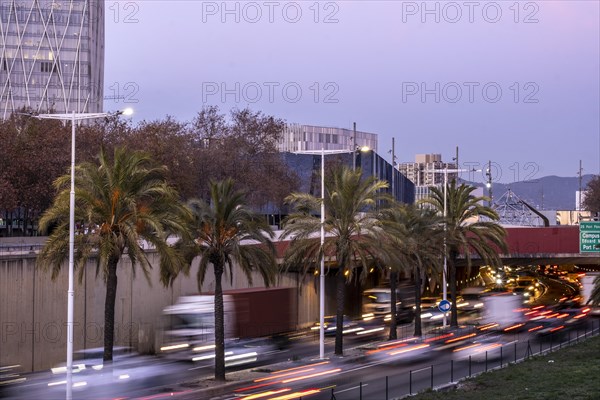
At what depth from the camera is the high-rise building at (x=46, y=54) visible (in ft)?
475

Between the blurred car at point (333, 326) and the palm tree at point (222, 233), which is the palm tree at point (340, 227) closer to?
the palm tree at point (222, 233)

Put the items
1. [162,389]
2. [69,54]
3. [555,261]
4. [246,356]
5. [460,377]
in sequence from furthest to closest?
[69,54], [555,261], [246,356], [460,377], [162,389]

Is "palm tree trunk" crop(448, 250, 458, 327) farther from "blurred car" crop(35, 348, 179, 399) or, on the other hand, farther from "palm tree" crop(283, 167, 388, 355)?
A: "blurred car" crop(35, 348, 179, 399)

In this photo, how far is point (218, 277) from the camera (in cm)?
3684

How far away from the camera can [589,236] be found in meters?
59.6

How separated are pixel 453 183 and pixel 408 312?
31.2 feet

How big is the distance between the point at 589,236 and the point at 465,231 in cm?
775

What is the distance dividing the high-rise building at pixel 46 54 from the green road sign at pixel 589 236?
98.9 m

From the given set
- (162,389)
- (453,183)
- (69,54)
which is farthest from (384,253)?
(69,54)

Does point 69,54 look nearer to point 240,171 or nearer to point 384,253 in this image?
point 240,171

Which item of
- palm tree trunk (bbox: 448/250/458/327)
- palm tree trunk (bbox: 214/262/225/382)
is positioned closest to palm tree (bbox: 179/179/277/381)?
palm tree trunk (bbox: 214/262/225/382)

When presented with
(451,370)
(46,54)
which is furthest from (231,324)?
(46,54)

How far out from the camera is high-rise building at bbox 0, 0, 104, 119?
475 feet

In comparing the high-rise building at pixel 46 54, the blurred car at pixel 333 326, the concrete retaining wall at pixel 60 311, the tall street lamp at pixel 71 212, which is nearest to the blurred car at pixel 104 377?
the tall street lamp at pixel 71 212
